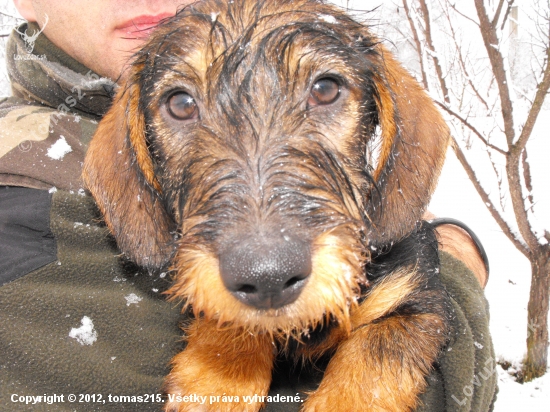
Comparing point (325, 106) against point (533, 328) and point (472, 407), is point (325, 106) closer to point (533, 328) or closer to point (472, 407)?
point (472, 407)

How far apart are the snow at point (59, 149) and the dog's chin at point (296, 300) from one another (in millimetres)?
871

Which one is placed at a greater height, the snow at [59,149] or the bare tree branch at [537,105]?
the bare tree branch at [537,105]

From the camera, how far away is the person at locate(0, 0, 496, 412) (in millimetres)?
1642

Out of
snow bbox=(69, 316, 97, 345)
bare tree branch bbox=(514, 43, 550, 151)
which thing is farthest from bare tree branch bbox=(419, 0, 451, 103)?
snow bbox=(69, 316, 97, 345)

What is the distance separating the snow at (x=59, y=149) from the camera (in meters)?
2.01

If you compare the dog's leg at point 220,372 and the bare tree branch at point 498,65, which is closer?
the dog's leg at point 220,372

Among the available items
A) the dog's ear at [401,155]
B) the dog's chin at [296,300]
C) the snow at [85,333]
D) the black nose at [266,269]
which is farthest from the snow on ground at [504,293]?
the snow at [85,333]

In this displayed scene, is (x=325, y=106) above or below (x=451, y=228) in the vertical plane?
above

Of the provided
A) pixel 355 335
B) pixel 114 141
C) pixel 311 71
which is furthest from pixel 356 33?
pixel 355 335

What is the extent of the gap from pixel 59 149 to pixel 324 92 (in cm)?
122

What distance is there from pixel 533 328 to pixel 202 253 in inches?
241

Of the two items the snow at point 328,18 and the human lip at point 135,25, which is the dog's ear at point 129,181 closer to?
the human lip at point 135,25

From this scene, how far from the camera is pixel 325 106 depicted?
2025 millimetres

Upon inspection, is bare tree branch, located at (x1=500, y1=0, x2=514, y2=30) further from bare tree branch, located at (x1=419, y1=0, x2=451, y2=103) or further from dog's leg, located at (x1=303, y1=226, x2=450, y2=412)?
dog's leg, located at (x1=303, y1=226, x2=450, y2=412)
